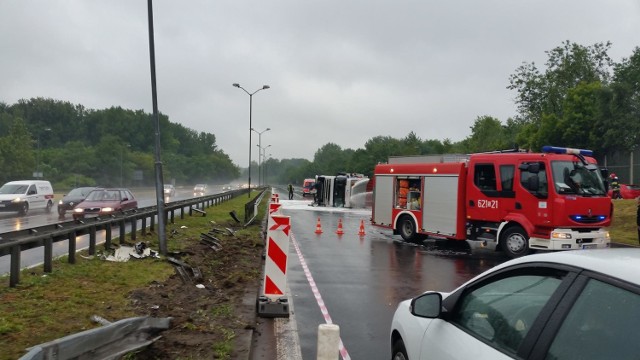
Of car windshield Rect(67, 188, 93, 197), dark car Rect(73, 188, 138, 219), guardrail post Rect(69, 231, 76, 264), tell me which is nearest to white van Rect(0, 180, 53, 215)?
car windshield Rect(67, 188, 93, 197)

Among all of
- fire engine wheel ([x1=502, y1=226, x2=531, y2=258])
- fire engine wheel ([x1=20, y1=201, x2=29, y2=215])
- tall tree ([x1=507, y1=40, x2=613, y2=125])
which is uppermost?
tall tree ([x1=507, y1=40, x2=613, y2=125])

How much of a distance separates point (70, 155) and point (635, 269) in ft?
306

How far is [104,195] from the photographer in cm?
2095

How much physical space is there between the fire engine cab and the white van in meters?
20.4

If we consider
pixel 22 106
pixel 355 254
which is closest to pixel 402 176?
pixel 355 254

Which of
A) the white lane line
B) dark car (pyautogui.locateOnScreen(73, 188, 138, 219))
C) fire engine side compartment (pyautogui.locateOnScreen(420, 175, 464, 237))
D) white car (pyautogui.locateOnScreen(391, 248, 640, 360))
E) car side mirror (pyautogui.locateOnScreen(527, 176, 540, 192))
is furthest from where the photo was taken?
dark car (pyautogui.locateOnScreen(73, 188, 138, 219))

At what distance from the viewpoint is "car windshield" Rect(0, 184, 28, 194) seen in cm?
2705

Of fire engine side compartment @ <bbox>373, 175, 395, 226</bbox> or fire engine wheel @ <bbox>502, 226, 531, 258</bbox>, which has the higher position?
fire engine side compartment @ <bbox>373, 175, 395, 226</bbox>

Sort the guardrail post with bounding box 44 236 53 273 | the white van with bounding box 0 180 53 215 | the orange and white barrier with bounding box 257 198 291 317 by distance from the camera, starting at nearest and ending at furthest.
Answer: the orange and white barrier with bounding box 257 198 291 317 → the guardrail post with bounding box 44 236 53 273 → the white van with bounding box 0 180 53 215

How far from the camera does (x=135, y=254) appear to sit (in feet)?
35.0

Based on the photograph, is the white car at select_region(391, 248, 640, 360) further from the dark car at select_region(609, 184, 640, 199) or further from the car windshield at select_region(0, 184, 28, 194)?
the dark car at select_region(609, 184, 640, 199)

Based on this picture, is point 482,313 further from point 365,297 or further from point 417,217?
point 417,217

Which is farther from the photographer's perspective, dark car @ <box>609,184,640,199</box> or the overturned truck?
the overturned truck

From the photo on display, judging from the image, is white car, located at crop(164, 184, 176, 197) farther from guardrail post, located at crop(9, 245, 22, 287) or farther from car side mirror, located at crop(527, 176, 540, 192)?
guardrail post, located at crop(9, 245, 22, 287)
